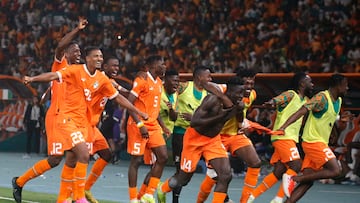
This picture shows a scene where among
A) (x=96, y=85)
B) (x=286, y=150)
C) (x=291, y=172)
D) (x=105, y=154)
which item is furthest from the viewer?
(x=286, y=150)

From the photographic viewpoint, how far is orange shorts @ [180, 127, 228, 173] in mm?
13438

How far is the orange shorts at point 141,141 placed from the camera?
49.9 ft

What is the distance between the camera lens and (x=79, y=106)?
13477mm

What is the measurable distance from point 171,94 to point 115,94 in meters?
2.84

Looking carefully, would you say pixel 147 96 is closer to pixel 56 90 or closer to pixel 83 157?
pixel 56 90

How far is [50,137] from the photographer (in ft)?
45.0

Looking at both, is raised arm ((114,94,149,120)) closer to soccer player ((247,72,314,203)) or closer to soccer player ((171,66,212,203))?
soccer player ((171,66,212,203))

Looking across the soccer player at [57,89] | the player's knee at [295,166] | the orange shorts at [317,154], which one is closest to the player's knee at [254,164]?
the orange shorts at [317,154]

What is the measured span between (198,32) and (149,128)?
56.1 feet

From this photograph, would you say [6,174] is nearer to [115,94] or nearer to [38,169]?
[38,169]

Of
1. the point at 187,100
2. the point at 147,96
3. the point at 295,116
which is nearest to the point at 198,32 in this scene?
the point at 187,100

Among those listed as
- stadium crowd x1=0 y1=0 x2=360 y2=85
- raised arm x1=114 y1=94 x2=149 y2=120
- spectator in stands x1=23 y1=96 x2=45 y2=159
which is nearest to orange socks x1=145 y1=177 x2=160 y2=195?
raised arm x1=114 y1=94 x2=149 y2=120

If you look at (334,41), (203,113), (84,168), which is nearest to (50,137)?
(84,168)

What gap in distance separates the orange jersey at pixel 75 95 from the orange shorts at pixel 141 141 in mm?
1832
